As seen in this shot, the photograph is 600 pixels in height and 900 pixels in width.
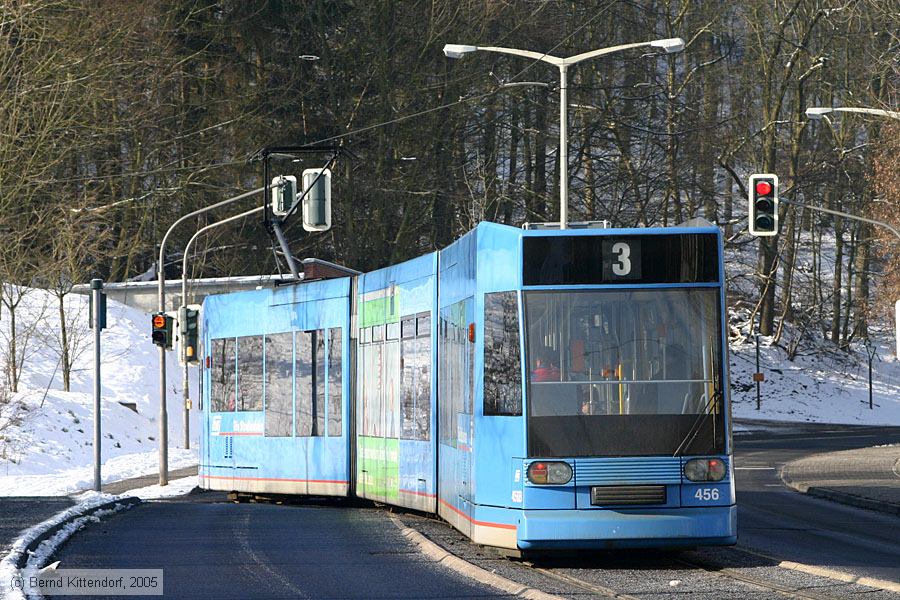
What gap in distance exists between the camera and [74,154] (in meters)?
43.7

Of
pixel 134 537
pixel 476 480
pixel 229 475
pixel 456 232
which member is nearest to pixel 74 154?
pixel 456 232

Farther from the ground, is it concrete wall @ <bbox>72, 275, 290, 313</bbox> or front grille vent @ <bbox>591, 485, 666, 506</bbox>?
concrete wall @ <bbox>72, 275, 290, 313</bbox>

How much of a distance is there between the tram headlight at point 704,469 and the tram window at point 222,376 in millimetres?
11503

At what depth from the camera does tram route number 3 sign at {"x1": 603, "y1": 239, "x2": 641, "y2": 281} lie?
12.6 m

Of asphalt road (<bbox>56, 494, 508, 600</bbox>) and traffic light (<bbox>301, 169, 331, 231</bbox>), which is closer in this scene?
asphalt road (<bbox>56, 494, 508, 600</bbox>)

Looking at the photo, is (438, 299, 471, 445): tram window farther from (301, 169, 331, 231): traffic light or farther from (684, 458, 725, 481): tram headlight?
(301, 169, 331, 231): traffic light

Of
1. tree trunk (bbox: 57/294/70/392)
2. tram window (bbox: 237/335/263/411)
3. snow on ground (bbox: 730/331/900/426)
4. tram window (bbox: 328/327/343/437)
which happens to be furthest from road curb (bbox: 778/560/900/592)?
snow on ground (bbox: 730/331/900/426)

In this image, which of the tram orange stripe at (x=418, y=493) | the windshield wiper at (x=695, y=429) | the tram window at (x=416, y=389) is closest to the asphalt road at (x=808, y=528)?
the windshield wiper at (x=695, y=429)

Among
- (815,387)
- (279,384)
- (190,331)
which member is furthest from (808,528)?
(815,387)

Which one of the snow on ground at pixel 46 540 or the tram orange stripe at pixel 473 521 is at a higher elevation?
the tram orange stripe at pixel 473 521

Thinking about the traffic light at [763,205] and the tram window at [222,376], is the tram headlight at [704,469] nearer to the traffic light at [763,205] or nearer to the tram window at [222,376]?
the tram window at [222,376]

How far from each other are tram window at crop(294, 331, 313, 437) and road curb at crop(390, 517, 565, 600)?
5.11 metres

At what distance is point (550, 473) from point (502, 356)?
42.9 inches

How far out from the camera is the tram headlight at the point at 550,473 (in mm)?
12164
